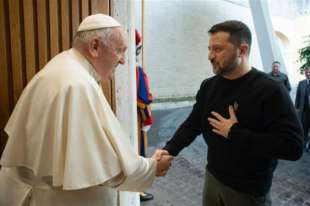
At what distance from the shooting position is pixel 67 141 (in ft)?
3.75

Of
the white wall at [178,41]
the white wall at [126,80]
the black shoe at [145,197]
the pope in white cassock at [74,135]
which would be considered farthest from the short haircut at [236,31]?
the white wall at [178,41]

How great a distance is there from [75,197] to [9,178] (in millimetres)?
441

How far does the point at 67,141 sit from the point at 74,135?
4cm

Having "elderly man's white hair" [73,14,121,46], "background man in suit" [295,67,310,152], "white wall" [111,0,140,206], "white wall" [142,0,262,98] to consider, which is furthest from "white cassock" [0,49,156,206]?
"white wall" [142,0,262,98]

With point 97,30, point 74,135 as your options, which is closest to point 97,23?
point 97,30

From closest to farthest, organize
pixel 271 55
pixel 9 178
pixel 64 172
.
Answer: pixel 64 172 < pixel 9 178 < pixel 271 55

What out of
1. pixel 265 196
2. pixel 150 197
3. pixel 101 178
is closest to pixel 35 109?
pixel 101 178

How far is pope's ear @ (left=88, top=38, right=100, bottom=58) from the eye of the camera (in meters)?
1.34

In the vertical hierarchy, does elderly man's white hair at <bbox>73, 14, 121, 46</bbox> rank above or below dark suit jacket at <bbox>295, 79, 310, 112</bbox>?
above

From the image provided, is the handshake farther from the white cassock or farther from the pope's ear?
the pope's ear

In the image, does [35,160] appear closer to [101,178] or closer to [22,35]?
[101,178]

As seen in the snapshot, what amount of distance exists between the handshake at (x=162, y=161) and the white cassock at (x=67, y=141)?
346 mm

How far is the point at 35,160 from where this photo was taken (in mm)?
1191

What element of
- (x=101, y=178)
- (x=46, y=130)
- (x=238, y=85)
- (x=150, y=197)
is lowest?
(x=150, y=197)
